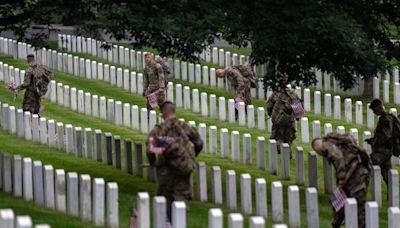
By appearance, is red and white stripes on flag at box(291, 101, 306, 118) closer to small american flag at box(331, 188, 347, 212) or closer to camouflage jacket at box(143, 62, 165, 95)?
camouflage jacket at box(143, 62, 165, 95)

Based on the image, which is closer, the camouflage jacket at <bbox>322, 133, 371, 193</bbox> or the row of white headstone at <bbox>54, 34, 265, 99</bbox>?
the camouflage jacket at <bbox>322, 133, 371, 193</bbox>

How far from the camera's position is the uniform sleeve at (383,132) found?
21.4 meters

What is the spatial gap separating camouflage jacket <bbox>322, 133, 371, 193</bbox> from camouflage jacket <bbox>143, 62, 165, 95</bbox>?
12838 millimetres

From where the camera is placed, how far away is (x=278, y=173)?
76.3 feet

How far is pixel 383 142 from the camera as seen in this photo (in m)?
21.5

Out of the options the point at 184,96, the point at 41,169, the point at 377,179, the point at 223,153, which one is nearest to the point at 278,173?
the point at 223,153

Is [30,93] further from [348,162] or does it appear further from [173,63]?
[348,162]

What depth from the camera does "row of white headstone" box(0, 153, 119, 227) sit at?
16766 mm

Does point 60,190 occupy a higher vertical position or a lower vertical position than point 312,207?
higher

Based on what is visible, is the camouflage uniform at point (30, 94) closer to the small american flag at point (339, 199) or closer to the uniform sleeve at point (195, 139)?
the uniform sleeve at point (195, 139)

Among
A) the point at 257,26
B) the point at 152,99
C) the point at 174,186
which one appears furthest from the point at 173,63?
the point at 174,186

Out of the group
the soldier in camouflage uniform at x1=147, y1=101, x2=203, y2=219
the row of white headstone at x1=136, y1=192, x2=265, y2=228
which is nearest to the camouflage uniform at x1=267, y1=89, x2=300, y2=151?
the soldier in camouflage uniform at x1=147, y1=101, x2=203, y2=219

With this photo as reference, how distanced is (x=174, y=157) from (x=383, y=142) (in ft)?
19.1

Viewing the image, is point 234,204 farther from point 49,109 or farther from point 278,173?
point 49,109
